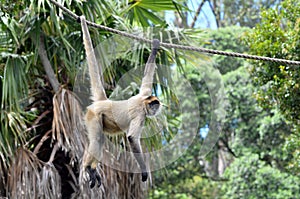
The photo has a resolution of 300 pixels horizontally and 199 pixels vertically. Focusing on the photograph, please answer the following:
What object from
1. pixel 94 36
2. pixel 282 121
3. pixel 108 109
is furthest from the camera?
pixel 282 121

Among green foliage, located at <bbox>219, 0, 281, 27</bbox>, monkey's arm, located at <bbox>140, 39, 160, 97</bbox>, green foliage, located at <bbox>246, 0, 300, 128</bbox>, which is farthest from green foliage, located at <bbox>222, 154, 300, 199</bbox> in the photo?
green foliage, located at <bbox>219, 0, 281, 27</bbox>

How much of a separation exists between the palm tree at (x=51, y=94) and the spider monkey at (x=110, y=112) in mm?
1333

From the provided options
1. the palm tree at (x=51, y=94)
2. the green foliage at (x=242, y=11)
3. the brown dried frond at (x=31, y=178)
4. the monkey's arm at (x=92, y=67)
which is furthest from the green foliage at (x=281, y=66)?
the green foliage at (x=242, y=11)

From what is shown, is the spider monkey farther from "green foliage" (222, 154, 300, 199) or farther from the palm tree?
"green foliage" (222, 154, 300, 199)

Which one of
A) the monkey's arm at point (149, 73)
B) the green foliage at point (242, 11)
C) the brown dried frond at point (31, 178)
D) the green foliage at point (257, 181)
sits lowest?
the green foliage at point (257, 181)

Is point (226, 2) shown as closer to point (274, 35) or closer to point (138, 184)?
point (274, 35)

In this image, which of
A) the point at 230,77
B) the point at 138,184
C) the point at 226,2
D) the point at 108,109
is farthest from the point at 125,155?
the point at 226,2

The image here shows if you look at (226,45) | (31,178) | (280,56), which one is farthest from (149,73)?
(226,45)

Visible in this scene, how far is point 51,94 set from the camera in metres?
6.49

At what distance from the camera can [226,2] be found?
1928 cm

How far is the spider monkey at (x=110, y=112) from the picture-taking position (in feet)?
13.4

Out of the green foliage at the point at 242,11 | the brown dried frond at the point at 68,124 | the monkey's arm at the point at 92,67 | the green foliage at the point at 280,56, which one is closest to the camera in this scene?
the monkey's arm at the point at 92,67

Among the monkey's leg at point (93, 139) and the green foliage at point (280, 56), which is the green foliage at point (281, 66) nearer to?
the green foliage at point (280, 56)

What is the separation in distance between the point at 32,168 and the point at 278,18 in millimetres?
3870
